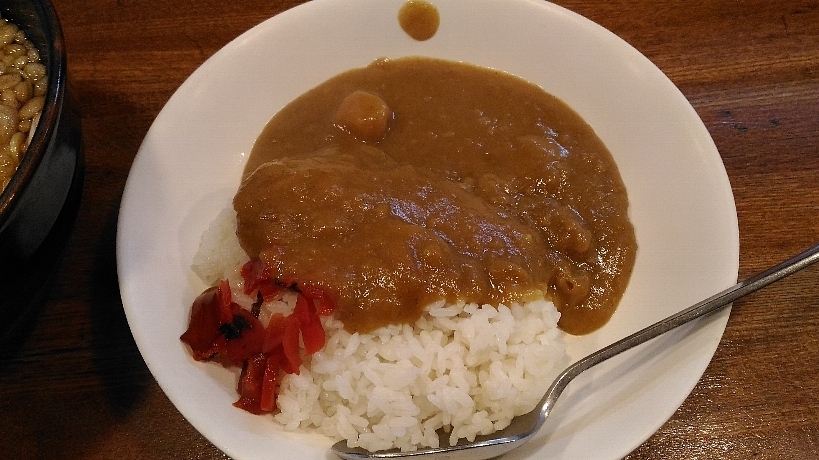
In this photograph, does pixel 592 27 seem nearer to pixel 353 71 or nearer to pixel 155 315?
pixel 353 71

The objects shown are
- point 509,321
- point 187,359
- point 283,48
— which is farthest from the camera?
point 283,48

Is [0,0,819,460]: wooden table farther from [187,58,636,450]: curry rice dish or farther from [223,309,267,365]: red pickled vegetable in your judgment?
[187,58,636,450]: curry rice dish

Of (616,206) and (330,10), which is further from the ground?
(330,10)

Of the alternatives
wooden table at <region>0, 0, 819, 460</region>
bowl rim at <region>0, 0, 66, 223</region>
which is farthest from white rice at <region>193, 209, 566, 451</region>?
bowl rim at <region>0, 0, 66, 223</region>

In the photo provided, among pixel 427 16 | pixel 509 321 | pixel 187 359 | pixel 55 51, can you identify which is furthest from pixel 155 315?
pixel 427 16

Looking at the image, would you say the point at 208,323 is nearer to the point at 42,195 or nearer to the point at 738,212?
the point at 42,195

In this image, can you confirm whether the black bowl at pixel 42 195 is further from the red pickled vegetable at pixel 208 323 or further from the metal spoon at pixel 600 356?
the metal spoon at pixel 600 356

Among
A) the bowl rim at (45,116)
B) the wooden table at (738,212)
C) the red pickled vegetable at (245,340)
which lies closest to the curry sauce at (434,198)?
Result: the red pickled vegetable at (245,340)
